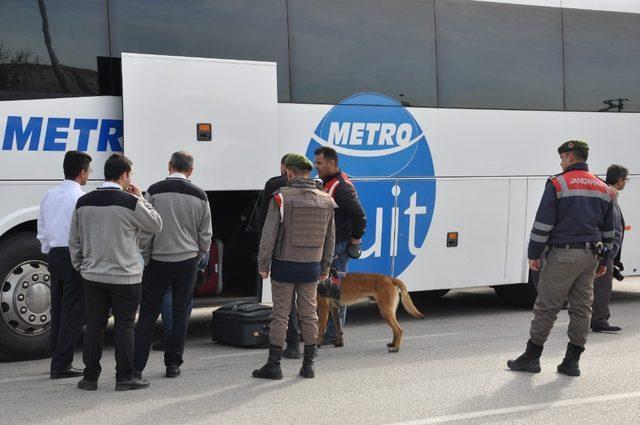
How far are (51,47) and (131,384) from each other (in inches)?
127

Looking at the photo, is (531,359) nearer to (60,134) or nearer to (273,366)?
(273,366)

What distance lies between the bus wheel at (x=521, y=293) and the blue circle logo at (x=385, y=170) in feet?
6.24

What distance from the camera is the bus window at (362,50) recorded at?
35.1 feet

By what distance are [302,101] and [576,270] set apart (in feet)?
11.8

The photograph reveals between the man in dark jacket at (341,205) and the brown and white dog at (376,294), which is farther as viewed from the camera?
the brown and white dog at (376,294)

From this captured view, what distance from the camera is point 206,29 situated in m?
10.0

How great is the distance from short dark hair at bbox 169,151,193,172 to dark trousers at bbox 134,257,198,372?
0.72m

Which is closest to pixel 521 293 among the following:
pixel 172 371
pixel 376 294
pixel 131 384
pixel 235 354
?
pixel 376 294

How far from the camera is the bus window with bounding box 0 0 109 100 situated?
8.88 meters

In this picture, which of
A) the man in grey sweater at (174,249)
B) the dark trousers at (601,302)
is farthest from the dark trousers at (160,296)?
the dark trousers at (601,302)

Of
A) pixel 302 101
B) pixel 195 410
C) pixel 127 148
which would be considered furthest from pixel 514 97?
pixel 195 410

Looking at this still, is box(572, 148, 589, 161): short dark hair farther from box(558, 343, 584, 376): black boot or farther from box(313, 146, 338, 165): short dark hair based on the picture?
box(313, 146, 338, 165): short dark hair

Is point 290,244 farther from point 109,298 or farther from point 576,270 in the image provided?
point 576,270

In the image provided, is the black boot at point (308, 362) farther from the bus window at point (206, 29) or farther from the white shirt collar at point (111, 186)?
the bus window at point (206, 29)
